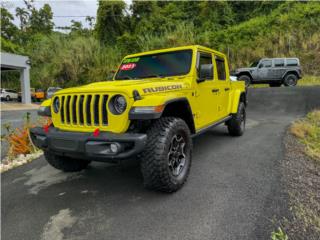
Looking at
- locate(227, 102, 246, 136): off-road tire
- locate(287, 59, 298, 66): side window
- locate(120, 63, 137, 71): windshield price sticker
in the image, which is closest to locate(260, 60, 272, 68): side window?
locate(287, 59, 298, 66): side window

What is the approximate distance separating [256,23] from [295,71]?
8662 mm

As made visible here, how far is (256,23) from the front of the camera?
21047mm

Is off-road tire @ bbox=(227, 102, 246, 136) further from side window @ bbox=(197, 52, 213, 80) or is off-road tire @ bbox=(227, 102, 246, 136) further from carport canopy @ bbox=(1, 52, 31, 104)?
carport canopy @ bbox=(1, 52, 31, 104)

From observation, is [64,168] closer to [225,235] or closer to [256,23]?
[225,235]

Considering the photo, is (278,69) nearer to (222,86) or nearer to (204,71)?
(222,86)

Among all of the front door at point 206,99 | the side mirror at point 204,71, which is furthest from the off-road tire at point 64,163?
the side mirror at point 204,71

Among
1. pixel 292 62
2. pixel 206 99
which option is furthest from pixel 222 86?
pixel 292 62

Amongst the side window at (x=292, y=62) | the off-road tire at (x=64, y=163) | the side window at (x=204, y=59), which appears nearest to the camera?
the off-road tire at (x=64, y=163)

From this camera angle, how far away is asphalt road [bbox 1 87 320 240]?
245cm

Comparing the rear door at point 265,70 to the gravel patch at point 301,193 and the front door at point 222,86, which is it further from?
the gravel patch at point 301,193

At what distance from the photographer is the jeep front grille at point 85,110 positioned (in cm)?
287

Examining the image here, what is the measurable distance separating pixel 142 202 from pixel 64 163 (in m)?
1.44

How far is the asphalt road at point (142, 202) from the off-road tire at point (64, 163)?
124mm

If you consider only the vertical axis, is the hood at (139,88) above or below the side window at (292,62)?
below
